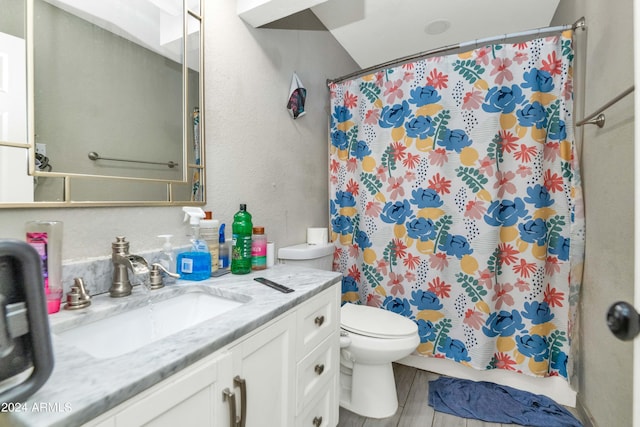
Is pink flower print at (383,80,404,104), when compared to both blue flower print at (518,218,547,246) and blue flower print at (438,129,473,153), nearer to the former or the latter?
blue flower print at (438,129,473,153)

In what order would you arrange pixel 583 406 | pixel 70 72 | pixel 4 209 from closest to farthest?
pixel 4 209
pixel 70 72
pixel 583 406

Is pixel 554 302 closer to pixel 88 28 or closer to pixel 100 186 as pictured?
pixel 100 186

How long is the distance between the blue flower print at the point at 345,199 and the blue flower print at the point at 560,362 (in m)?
1.40

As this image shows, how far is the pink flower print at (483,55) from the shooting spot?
66.2 inches

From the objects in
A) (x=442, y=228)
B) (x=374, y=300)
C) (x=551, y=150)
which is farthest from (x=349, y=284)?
(x=551, y=150)

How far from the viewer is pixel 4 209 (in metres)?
0.78

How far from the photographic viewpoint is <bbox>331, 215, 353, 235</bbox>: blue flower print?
6.93 ft

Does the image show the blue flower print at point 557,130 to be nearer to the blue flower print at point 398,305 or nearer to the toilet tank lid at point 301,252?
the blue flower print at point 398,305

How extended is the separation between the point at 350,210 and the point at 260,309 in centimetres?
135

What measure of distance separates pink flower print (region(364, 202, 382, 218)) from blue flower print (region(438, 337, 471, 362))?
863 millimetres

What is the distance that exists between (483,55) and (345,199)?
1158 mm

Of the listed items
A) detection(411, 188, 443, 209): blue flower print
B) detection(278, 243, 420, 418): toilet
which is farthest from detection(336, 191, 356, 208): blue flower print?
detection(278, 243, 420, 418): toilet

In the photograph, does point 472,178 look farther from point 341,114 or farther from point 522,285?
point 341,114

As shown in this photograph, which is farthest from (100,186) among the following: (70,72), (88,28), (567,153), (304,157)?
(567,153)
